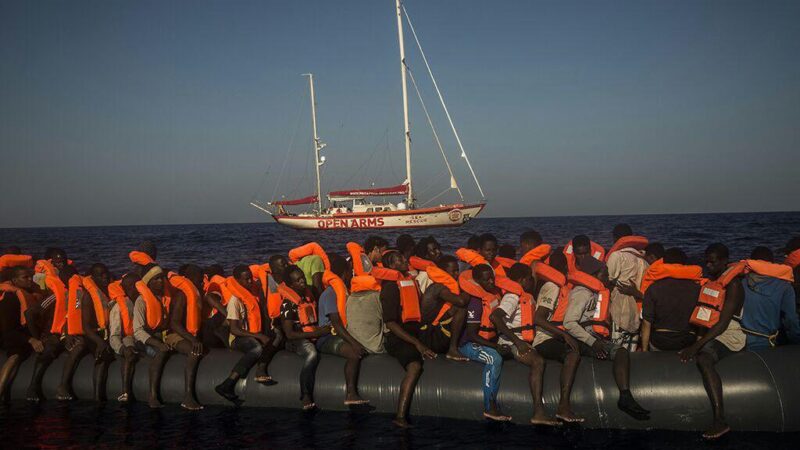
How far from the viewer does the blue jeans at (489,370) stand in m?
6.68

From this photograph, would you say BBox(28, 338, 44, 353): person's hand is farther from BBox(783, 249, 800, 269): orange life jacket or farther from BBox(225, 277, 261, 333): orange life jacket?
BBox(783, 249, 800, 269): orange life jacket

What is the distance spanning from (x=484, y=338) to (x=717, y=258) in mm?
2814

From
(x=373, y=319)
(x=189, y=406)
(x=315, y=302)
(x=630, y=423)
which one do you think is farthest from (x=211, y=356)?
(x=630, y=423)

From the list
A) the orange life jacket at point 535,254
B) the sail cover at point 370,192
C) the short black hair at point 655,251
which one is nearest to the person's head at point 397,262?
the orange life jacket at point 535,254

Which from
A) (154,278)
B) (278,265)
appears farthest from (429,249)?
(154,278)

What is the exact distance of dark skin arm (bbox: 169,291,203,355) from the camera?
25.6 feet

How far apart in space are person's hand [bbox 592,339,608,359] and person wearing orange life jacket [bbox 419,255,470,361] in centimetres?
153

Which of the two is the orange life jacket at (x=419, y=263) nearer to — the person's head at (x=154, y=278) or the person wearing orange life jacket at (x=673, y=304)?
the person wearing orange life jacket at (x=673, y=304)

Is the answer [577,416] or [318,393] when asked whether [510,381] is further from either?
[318,393]

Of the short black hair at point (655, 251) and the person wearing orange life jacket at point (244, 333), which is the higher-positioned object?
the short black hair at point (655, 251)

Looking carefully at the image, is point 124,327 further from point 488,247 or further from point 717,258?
point 717,258

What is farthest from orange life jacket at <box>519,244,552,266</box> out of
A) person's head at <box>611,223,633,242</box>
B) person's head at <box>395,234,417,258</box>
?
person's head at <box>395,234,417,258</box>

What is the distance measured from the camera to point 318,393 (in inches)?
294

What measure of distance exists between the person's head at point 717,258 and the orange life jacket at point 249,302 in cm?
571
